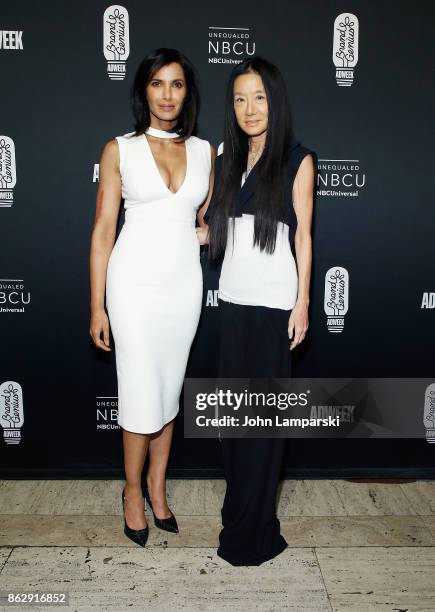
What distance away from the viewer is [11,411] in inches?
116

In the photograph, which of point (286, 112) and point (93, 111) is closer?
point (286, 112)

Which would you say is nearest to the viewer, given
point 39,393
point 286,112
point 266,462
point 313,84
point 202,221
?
point 286,112

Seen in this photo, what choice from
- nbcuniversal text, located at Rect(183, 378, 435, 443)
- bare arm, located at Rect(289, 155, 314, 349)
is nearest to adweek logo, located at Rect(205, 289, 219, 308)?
nbcuniversal text, located at Rect(183, 378, 435, 443)

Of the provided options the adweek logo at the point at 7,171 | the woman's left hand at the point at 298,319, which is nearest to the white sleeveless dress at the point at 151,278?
the woman's left hand at the point at 298,319

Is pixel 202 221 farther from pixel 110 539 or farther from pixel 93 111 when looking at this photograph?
pixel 110 539

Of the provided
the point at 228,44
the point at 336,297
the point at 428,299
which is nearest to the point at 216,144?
the point at 228,44

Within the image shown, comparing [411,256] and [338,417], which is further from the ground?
[411,256]

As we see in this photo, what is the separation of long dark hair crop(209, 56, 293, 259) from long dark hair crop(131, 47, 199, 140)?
0.22 metres

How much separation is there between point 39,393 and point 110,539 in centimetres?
79

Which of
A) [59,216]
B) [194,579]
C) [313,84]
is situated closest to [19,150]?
[59,216]

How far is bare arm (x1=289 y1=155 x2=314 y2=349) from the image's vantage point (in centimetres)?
217

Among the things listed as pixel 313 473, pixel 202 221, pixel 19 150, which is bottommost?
pixel 313 473

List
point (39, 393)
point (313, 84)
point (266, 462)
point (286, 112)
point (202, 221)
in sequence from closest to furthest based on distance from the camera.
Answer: point (286, 112) → point (266, 462) → point (202, 221) → point (313, 84) → point (39, 393)

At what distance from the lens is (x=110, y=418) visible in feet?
9.73
